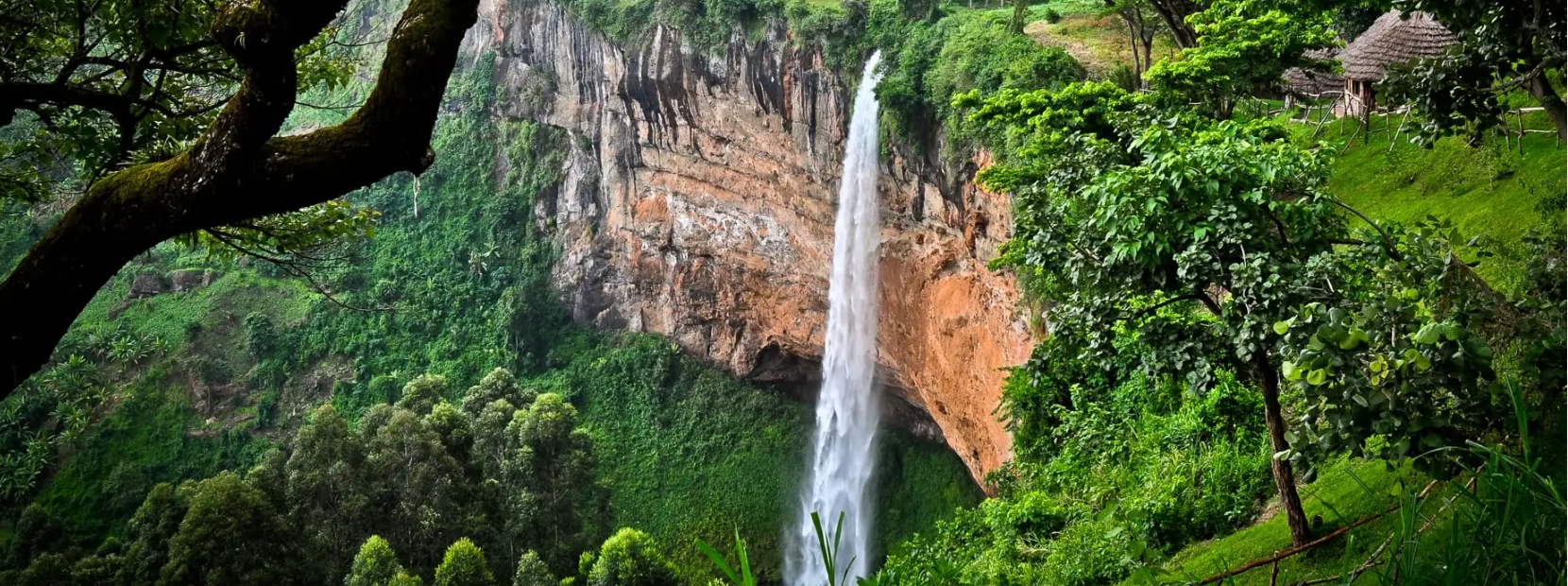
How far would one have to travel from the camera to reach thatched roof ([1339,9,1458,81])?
10.3 m

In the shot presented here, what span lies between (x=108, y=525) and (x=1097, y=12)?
23302mm

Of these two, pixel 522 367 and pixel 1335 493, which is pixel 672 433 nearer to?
pixel 522 367

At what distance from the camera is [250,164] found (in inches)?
106

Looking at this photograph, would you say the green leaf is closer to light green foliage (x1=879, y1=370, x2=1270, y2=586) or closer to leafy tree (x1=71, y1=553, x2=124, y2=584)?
light green foliage (x1=879, y1=370, x2=1270, y2=586)

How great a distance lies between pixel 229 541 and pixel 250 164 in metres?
12.4

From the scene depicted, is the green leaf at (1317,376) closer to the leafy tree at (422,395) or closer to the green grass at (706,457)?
the leafy tree at (422,395)

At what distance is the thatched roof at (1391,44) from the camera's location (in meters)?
10.3

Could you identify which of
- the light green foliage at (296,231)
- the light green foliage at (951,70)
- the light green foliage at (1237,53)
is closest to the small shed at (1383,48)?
the light green foliage at (1237,53)

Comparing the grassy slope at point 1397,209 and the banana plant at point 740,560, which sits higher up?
the banana plant at point 740,560

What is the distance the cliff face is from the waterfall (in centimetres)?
41

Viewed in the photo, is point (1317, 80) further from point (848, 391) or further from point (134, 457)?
point (134, 457)

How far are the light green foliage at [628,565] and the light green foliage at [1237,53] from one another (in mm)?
9188

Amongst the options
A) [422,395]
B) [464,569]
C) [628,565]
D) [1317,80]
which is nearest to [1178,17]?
[1317,80]

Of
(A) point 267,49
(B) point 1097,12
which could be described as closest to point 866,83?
(B) point 1097,12
